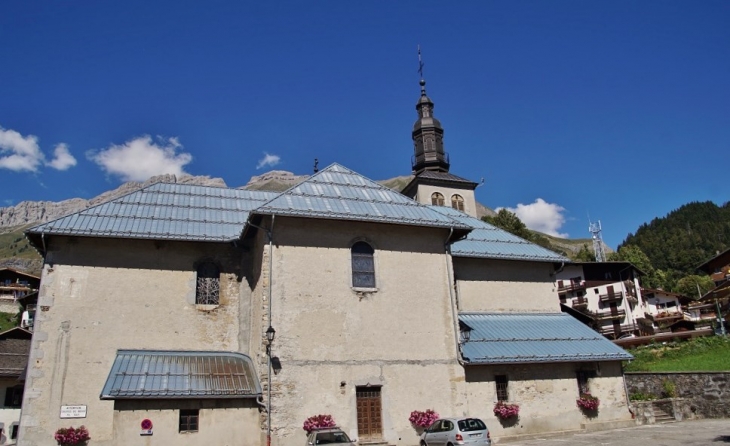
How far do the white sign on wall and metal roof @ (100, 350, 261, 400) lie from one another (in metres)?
1.57

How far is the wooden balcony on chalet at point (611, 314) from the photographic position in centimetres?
6512

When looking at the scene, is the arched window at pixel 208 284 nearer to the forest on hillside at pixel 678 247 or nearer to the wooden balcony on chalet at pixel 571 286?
the wooden balcony on chalet at pixel 571 286

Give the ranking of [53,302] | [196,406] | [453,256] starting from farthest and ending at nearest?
1. [453,256]
2. [53,302]
3. [196,406]

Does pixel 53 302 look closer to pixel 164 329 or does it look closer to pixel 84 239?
pixel 84 239

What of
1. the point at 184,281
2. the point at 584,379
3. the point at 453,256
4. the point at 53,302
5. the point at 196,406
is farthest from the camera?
the point at 453,256

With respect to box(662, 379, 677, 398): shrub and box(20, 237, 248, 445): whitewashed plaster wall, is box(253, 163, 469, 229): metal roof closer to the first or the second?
box(20, 237, 248, 445): whitewashed plaster wall


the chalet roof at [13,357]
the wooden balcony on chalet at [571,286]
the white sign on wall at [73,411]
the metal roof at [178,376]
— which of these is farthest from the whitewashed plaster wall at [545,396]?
the wooden balcony on chalet at [571,286]

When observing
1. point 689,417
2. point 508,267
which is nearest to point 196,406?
point 508,267

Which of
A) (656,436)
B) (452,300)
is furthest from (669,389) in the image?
(452,300)

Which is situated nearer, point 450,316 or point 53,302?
point 53,302

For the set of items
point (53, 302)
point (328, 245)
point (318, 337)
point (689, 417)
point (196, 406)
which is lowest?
point (689, 417)

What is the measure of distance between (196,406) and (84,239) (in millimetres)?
7613

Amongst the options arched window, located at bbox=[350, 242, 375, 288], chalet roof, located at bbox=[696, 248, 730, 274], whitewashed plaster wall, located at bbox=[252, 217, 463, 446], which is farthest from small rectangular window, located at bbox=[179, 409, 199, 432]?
chalet roof, located at bbox=[696, 248, 730, 274]

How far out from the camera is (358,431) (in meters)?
18.5
